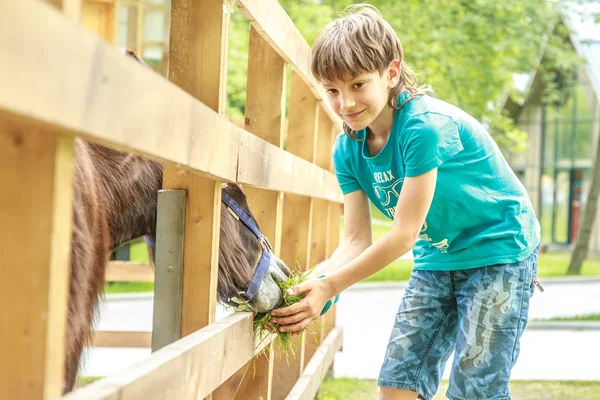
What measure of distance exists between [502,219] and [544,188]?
25713 mm

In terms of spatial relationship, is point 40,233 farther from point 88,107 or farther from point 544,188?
point 544,188

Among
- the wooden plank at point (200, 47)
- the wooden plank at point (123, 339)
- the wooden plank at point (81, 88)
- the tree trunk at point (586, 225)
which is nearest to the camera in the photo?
the wooden plank at point (81, 88)

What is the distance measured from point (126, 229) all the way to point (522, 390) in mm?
3338

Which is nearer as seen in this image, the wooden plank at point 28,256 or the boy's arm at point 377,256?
the wooden plank at point 28,256

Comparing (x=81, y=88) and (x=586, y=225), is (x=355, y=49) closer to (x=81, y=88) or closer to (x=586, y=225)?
(x=81, y=88)

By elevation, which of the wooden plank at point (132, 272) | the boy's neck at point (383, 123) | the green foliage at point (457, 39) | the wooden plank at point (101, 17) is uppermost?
the green foliage at point (457, 39)

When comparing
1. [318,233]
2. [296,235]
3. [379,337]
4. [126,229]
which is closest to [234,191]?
[126,229]

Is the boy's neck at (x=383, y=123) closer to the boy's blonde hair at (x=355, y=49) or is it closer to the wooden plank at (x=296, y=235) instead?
the boy's blonde hair at (x=355, y=49)

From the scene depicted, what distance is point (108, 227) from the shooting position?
2203 mm

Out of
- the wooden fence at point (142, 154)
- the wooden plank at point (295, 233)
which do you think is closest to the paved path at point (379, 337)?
the wooden plank at point (295, 233)

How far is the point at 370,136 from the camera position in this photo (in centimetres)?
273

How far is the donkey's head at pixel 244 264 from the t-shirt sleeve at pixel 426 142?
51 cm

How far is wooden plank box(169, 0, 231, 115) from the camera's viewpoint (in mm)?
1937

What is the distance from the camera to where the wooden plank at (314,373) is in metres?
3.28
